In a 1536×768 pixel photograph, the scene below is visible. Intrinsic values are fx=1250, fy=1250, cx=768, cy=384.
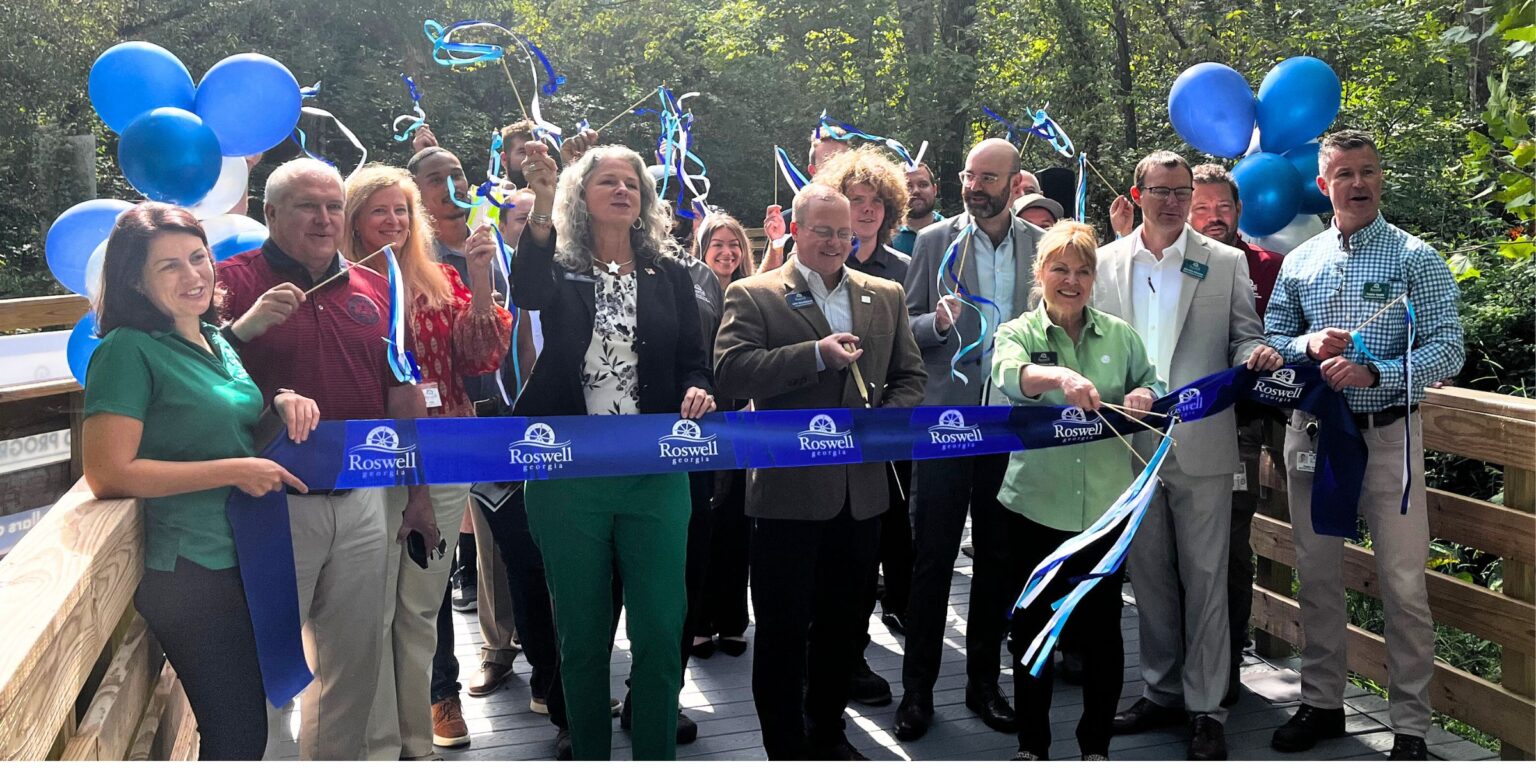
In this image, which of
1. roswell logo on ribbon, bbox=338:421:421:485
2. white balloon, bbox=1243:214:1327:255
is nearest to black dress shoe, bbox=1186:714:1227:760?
white balloon, bbox=1243:214:1327:255

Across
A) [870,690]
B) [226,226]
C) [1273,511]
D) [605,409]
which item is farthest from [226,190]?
[1273,511]

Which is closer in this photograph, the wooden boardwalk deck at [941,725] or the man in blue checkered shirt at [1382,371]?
the man in blue checkered shirt at [1382,371]

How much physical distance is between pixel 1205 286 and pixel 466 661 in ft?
11.2

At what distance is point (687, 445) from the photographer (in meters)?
3.81

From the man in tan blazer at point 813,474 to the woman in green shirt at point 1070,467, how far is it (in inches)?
16.4

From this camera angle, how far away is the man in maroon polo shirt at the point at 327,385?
3.50m

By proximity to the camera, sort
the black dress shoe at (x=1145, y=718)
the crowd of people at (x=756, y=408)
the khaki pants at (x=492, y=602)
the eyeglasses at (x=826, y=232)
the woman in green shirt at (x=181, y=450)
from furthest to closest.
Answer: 1. the khaki pants at (x=492, y=602)
2. the black dress shoe at (x=1145, y=718)
3. the eyeglasses at (x=826, y=232)
4. the crowd of people at (x=756, y=408)
5. the woman in green shirt at (x=181, y=450)

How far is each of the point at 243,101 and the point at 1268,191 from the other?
4120 mm

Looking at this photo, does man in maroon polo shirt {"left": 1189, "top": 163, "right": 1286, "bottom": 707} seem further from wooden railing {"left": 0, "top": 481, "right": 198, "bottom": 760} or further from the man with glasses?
wooden railing {"left": 0, "top": 481, "right": 198, "bottom": 760}

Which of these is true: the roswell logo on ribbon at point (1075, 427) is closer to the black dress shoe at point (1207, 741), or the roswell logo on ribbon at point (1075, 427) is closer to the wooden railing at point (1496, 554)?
the black dress shoe at point (1207, 741)

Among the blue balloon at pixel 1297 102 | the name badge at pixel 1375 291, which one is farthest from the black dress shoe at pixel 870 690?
the blue balloon at pixel 1297 102

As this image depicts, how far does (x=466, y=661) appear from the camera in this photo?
5453 mm

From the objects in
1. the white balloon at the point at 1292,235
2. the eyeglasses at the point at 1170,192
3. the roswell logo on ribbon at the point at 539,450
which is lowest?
the roswell logo on ribbon at the point at 539,450

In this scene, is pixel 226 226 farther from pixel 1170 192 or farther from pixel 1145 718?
pixel 1145 718
